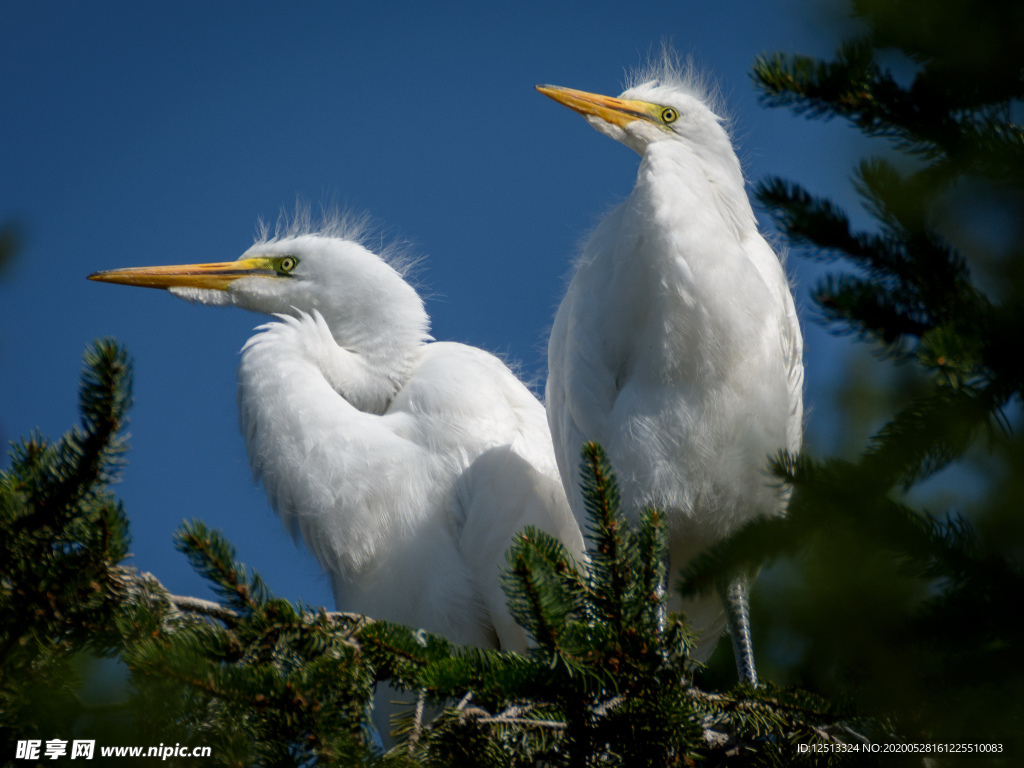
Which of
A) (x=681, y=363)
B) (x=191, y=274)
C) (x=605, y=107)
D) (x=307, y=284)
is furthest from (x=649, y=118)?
(x=191, y=274)

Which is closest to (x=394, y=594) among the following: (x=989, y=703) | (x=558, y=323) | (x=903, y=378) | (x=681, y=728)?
(x=558, y=323)

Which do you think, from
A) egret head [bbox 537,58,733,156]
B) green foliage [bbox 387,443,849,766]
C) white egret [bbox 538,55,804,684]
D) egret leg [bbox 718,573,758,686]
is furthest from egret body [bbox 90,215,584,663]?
green foliage [bbox 387,443,849,766]

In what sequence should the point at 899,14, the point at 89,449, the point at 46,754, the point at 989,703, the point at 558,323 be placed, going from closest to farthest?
1. the point at 989,703
2. the point at 899,14
3. the point at 46,754
4. the point at 89,449
5. the point at 558,323

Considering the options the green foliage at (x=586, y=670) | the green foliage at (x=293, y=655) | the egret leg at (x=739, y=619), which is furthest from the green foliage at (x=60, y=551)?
the egret leg at (x=739, y=619)

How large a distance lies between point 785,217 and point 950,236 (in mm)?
221

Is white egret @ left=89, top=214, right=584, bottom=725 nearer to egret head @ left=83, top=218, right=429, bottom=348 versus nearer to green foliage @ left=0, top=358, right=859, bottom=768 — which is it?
egret head @ left=83, top=218, right=429, bottom=348

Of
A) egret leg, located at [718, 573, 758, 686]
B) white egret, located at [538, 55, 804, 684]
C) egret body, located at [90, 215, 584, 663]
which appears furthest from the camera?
egret body, located at [90, 215, 584, 663]

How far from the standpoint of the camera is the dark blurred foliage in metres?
0.97

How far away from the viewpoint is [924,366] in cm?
93

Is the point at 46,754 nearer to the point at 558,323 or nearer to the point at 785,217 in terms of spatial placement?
the point at 785,217

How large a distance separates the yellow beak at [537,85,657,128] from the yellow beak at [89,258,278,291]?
1586 millimetres

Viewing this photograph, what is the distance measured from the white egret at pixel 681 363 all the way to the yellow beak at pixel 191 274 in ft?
5.48

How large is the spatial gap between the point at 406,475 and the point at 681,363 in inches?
49.6

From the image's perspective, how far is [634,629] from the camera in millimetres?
1428
